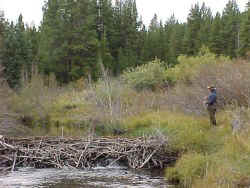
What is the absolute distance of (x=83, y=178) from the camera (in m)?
15.2

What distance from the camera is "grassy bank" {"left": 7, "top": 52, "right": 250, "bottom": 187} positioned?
45.3 feet

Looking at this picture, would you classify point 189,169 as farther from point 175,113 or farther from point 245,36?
point 245,36

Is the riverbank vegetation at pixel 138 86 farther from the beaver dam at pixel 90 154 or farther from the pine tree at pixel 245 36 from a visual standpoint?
the beaver dam at pixel 90 154

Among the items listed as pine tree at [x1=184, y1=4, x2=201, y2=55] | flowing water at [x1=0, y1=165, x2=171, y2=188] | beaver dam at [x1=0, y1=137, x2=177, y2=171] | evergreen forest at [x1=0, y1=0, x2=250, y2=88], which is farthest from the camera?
pine tree at [x1=184, y1=4, x2=201, y2=55]

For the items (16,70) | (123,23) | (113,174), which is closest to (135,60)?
(123,23)

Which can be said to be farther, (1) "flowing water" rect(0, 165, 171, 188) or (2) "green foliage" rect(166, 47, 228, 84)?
(2) "green foliage" rect(166, 47, 228, 84)

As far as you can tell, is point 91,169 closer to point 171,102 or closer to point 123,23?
point 171,102

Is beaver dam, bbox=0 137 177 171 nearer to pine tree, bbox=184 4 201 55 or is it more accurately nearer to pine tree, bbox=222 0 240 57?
pine tree, bbox=222 0 240 57

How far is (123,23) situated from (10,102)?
122ft

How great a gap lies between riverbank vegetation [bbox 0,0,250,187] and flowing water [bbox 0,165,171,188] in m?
1.13

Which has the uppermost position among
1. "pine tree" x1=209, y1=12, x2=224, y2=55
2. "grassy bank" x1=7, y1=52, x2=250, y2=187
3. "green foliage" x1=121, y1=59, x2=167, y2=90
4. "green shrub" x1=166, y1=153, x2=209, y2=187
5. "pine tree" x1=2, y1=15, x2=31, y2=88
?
"pine tree" x1=209, y1=12, x2=224, y2=55

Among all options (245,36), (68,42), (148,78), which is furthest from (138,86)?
(245,36)

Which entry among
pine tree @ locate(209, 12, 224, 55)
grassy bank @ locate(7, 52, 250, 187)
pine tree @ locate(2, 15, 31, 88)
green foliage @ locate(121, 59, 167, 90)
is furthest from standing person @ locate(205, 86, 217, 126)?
pine tree @ locate(209, 12, 224, 55)

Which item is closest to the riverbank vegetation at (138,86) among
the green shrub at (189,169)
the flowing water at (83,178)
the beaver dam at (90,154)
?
the green shrub at (189,169)
